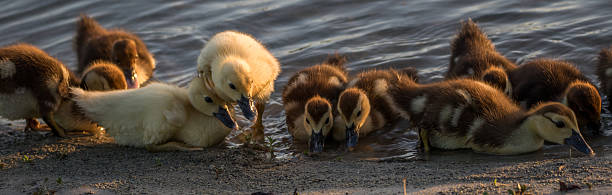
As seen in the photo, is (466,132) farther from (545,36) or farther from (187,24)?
(187,24)

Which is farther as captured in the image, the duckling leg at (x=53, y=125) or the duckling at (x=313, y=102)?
the duckling leg at (x=53, y=125)

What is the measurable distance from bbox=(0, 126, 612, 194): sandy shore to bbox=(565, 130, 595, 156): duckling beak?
6 cm

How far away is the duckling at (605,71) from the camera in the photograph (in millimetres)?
5796

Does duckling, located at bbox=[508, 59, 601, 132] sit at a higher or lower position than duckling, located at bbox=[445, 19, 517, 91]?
lower

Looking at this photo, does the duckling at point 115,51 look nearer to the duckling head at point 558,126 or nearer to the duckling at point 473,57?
the duckling at point 473,57

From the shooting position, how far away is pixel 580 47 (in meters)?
7.29

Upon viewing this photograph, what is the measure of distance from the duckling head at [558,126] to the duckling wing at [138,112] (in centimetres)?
260

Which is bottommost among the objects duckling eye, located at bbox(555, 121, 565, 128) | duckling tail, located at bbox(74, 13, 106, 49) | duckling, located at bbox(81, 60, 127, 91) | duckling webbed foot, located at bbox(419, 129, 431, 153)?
duckling webbed foot, located at bbox(419, 129, 431, 153)

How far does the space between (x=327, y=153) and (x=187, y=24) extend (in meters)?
Result: 4.86

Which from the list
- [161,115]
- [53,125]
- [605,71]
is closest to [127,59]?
[53,125]

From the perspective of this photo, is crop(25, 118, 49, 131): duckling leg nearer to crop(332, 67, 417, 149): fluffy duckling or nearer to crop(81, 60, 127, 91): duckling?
crop(81, 60, 127, 91): duckling

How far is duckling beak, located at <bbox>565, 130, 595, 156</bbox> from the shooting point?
460cm

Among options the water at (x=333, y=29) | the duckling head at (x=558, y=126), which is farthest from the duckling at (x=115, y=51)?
the duckling head at (x=558, y=126)

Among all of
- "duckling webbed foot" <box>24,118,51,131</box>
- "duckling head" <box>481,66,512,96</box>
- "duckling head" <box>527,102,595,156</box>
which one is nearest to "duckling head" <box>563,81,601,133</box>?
"duckling head" <box>527,102,595,156</box>
